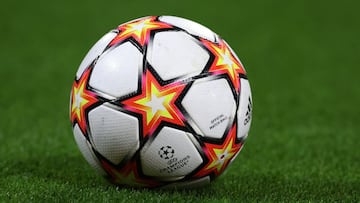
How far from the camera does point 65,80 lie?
A: 8.73 metres

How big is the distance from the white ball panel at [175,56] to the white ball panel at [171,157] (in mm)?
314

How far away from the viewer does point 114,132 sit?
385cm

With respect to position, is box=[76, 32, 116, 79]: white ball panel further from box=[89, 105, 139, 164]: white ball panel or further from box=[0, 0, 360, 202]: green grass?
box=[0, 0, 360, 202]: green grass

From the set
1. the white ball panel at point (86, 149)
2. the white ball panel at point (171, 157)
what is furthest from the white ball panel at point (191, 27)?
the white ball panel at point (86, 149)

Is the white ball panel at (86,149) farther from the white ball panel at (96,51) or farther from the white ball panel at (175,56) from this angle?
the white ball panel at (175,56)

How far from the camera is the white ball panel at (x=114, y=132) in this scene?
3.83 m

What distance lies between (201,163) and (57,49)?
22.0ft

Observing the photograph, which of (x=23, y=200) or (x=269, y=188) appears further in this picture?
(x=269, y=188)

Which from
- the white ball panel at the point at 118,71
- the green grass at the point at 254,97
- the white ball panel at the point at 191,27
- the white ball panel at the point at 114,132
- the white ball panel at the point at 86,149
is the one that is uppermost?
the white ball panel at the point at 191,27

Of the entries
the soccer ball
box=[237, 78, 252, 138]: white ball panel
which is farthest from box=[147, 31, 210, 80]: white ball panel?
box=[237, 78, 252, 138]: white ball panel

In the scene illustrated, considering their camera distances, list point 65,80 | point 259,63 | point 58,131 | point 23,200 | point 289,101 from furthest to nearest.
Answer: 1. point 259,63
2. point 65,80
3. point 289,101
4. point 58,131
5. point 23,200

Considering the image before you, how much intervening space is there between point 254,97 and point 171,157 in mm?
4320

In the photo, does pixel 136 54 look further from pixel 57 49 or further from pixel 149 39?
pixel 57 49

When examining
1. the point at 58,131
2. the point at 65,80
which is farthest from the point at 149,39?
the point at 65,80
